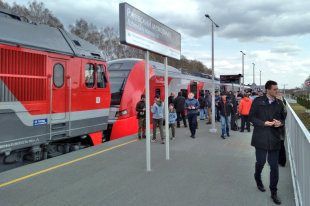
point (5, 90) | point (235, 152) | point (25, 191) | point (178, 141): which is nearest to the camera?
point (25, 191)

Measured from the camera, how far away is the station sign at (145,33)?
4551 millimetres

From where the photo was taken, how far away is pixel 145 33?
525 centimetres

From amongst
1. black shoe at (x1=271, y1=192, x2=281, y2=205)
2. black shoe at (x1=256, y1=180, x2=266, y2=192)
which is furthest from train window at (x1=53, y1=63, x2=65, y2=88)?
black shoe at (x1=271, y1=192, x2=281, y2=205)

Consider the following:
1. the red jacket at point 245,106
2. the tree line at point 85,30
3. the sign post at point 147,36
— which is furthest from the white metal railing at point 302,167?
the tree line at point 85,30

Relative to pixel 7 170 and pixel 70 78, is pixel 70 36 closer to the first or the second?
pixel 70 78

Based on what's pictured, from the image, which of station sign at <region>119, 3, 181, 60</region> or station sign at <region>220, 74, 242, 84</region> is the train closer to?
station sign at <region>119, 3, 181, 60</region>

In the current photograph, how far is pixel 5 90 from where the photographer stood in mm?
4582

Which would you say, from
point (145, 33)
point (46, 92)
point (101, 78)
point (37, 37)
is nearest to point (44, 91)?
point (46, 92)

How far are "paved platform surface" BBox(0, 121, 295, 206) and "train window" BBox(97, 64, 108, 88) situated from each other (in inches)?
72.1

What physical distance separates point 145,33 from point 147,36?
0.34 feet

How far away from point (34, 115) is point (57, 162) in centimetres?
128

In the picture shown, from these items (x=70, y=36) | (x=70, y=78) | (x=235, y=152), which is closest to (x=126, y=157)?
(x=70, y=78)

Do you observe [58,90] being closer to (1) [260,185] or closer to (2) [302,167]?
(1) [260,185]

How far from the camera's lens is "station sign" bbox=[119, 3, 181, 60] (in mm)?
4551
